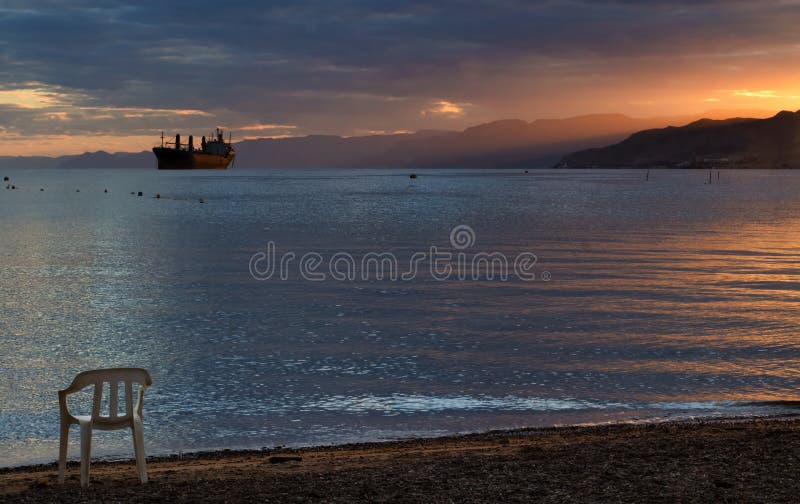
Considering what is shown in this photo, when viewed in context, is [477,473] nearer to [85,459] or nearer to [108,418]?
[108,418]

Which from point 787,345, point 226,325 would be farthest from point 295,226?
point 787,345

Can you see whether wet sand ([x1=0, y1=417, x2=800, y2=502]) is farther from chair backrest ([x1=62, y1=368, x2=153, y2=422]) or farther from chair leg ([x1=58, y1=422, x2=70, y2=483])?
chair backrest ([x1=62, y1=368, x2=153, y2=422])

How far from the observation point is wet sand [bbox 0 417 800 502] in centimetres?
768

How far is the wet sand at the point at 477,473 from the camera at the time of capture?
7.68 meters

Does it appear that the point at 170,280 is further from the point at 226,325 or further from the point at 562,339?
the point at 562,339

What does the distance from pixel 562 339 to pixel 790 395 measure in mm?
5423

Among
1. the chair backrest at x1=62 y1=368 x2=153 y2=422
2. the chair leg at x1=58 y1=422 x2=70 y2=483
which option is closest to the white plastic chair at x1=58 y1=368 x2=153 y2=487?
the chair backrest at x1=62 y1=368 x2=153 y2=422

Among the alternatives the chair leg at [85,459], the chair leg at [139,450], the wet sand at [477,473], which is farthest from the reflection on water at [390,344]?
the chair leg at [139,450]

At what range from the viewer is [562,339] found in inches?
702

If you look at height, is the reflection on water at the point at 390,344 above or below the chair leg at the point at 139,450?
below

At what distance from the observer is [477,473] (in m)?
8.43

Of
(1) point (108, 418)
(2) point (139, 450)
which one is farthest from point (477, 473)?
(1) point (108, 418)

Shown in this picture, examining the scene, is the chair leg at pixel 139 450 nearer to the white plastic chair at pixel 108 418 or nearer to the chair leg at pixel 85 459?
the white plastic chair at pixel 108 418

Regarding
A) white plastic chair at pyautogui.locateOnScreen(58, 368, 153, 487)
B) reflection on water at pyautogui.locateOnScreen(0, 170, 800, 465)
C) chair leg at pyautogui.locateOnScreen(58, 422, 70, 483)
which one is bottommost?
reflection on water at pyautogui.locateOnScreen(0, 170, 800, 465)
